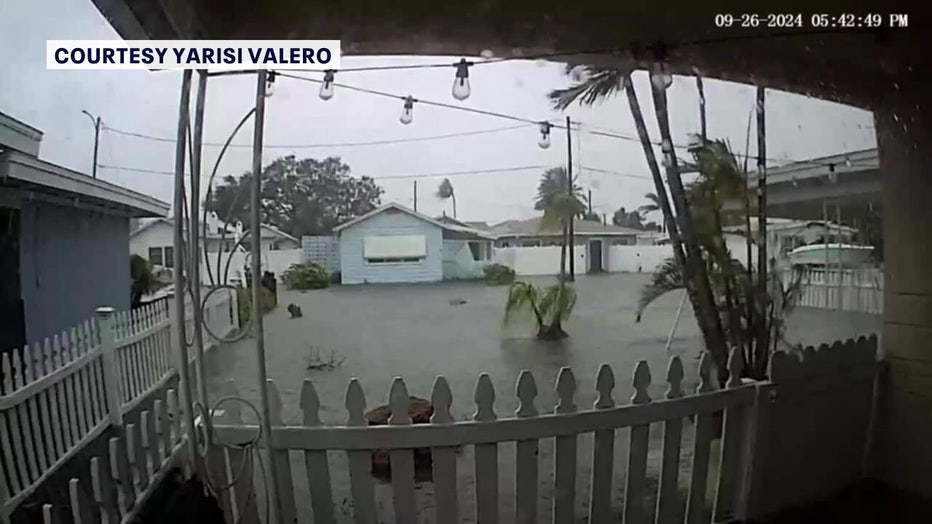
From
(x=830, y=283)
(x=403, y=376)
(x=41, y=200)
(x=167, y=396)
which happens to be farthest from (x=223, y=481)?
(x=830, y=283)

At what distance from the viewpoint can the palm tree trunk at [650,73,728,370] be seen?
101cm

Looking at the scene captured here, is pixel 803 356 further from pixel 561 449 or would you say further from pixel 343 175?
pixel 343 175

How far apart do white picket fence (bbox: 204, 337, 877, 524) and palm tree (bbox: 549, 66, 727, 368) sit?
80 millimetres

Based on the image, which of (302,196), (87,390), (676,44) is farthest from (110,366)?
(676,44)

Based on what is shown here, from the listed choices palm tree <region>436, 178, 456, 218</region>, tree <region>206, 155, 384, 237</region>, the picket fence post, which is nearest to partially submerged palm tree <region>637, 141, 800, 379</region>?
palm tree <region>436, 178, 456, 218</region>

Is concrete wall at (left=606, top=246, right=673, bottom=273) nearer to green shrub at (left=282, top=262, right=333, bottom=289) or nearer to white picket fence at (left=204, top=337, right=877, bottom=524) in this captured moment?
white picket fence at (left=204, top=337, right=877, bottom=524)

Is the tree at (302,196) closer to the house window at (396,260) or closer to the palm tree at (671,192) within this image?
the house window at (396,260)

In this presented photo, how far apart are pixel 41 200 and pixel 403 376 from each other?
0.47 meters

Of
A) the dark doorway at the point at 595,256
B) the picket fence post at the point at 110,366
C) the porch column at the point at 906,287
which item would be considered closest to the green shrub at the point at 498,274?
the dark doorway at the point at 595,256

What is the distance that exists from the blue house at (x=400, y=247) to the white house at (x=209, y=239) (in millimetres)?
70

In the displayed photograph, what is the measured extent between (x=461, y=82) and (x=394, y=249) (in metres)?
0.25

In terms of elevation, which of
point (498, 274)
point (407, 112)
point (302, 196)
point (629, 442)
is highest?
point (407, 112)

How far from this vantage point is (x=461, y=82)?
0.90m

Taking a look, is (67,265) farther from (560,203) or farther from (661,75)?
(661,75)
